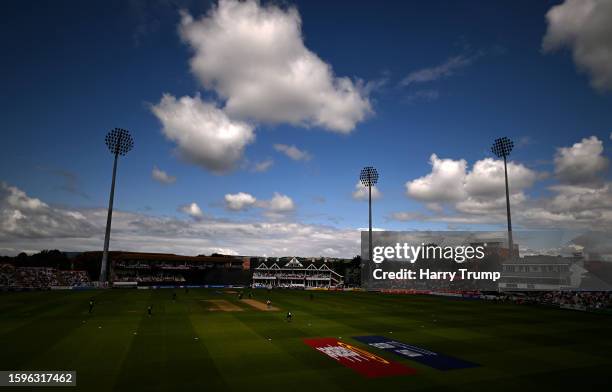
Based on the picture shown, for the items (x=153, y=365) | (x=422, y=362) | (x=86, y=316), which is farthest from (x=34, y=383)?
Result: (x=86, y=316)

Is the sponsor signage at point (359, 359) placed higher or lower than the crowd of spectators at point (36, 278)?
higher

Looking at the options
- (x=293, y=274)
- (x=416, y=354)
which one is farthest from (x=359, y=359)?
(x=293, y=274)

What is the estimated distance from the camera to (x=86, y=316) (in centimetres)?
3697

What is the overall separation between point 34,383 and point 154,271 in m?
98.8

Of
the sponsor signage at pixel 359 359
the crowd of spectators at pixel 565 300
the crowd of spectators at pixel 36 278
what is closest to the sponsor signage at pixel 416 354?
the sponsor signage at pixel 359 359

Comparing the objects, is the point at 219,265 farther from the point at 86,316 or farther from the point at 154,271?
the point at 86,316

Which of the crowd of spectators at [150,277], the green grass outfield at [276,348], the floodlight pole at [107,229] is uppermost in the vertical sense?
the floodlight pole at [107,229]

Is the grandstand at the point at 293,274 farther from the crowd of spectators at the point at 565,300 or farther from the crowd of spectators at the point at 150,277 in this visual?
the crowd of spectators at the point at 565,300

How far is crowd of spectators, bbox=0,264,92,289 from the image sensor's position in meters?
82.8

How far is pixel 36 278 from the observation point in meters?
90.5

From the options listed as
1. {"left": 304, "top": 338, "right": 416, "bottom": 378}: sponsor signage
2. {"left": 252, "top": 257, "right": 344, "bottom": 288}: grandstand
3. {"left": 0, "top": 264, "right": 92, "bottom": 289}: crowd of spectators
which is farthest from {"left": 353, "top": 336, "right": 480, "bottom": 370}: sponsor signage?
{"left": 252, "top": 257, "right": 344, "bottom": 288}: grandstand

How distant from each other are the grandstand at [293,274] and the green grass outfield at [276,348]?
78.7 metres

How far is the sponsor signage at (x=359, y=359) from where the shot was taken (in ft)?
63.7

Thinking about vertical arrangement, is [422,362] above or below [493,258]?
below
